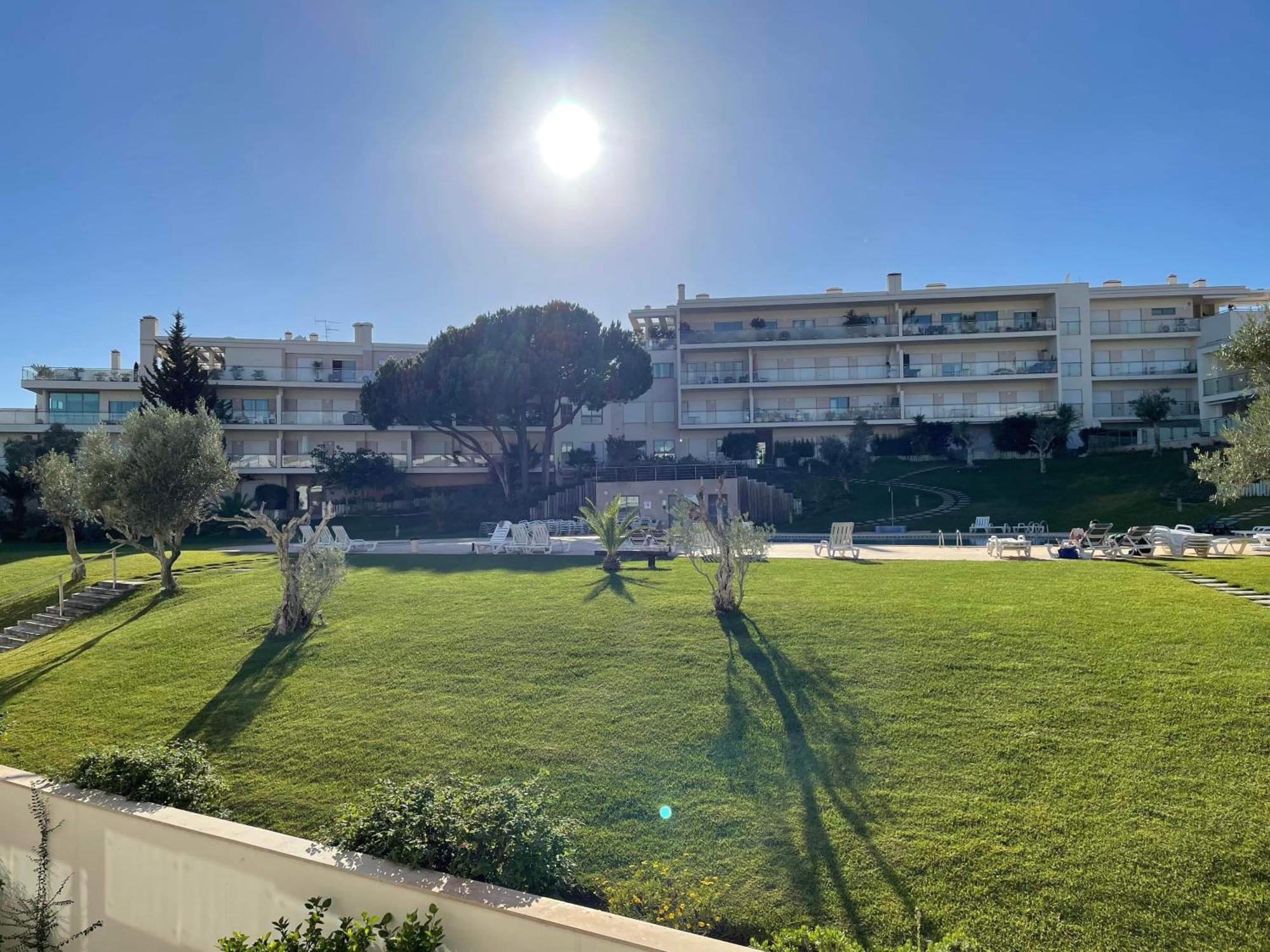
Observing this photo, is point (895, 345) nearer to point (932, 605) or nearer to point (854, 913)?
point (932, 605)

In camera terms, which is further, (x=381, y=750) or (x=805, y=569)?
(x=805, y=569)

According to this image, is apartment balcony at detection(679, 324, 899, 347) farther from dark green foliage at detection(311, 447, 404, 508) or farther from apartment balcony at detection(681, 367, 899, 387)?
dark green foliage at detection(311, 447, 404, 508)

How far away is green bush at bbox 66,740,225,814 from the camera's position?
5945 mm

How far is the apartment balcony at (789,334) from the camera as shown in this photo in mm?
41969

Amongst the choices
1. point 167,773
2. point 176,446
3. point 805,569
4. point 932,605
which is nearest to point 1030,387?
point 805,569

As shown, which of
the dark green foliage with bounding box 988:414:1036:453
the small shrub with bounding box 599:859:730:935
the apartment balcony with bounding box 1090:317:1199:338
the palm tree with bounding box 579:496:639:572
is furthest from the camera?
the apartment balcony with bounding box 1090:317:1199:338

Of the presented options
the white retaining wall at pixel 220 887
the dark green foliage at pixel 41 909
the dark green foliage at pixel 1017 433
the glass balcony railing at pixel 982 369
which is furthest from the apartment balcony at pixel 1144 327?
the dark green foliage at pixel 41 909

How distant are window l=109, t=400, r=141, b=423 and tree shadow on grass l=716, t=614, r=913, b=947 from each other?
1698 inches

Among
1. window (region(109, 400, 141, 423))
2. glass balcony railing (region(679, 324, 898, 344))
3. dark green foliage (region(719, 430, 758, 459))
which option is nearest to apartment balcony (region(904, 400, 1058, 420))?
glass balcony railing (region(679, 324, 898, 344))

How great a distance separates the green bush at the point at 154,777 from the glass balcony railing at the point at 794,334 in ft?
125

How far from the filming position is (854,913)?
4.45 metres

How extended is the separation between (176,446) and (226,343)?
103 feet

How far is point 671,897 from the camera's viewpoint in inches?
186

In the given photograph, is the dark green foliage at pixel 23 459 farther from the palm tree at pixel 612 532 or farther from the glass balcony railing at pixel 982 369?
the glass balcony railing at pixel 982 369
